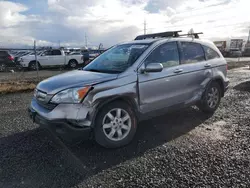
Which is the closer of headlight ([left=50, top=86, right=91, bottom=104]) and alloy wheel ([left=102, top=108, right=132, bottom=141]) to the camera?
headlight ([left=50, top=86, right=91, bottom=104])

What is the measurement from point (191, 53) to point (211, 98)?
1.25 metres

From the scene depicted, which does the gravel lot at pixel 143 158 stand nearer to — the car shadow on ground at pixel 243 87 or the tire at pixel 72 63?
the car shadow on ground at pixel 243 87

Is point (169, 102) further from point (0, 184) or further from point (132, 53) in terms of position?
point (0, 184)

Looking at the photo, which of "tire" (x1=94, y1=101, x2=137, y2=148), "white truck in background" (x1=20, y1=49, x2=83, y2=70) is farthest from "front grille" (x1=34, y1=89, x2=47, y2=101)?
"white truck in background" (x1=20, y1=49, x2=83, y2=70)

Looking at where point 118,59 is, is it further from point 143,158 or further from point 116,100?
point 143,158

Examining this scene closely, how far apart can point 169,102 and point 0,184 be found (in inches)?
118

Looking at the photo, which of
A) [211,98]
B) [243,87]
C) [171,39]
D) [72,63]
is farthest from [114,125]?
[72,63]

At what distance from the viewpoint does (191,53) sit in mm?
4621

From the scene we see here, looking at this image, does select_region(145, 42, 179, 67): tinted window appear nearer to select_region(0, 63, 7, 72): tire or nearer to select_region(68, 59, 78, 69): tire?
select_region(68, 59, 78, 69): tire

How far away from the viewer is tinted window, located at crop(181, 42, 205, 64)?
14.6 feet

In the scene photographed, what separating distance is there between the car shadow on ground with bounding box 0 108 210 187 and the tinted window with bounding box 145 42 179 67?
1.34 metres

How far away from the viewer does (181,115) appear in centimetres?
513

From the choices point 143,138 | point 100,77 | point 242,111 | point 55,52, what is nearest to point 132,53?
point 100,77

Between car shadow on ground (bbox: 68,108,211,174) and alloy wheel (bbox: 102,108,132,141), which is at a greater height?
alloy wheel (bbox: 102,108,132,141)
